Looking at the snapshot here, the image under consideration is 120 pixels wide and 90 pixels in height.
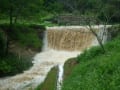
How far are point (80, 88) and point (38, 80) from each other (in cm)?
755

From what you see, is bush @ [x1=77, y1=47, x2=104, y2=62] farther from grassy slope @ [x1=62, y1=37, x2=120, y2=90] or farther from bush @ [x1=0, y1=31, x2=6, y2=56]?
bush @ [x1=0, y1=31, x2=6, y2=56]

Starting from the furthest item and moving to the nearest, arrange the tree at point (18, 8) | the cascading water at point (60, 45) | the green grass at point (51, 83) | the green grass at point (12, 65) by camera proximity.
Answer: the tree at point (18, 8)
the cascading water at point (60, 45)
the green grass at point (12, 65)
the green grass at point (51, 83)

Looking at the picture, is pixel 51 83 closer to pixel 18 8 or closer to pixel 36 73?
pixel 36 73

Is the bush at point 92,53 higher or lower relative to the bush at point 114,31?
higher

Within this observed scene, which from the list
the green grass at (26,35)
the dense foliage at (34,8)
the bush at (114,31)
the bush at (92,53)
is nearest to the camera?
the bush at (92,53)

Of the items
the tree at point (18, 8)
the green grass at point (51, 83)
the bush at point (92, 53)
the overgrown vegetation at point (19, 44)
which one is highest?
the tree at point (18, 8)

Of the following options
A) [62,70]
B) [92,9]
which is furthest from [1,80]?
[92,9]

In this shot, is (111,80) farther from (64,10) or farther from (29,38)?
(64,10)

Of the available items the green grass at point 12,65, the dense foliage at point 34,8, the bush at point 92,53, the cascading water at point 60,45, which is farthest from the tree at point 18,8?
the bush at point 92,53

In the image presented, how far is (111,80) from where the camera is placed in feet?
32.8

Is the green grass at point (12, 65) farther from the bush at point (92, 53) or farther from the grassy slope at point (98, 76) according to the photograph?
the grassy slope at point (98, 76)

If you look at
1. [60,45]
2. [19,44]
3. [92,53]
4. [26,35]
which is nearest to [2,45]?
[19,44]

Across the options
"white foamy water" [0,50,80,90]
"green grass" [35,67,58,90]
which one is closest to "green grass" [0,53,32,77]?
"white foamy water" [0,50,80,90]

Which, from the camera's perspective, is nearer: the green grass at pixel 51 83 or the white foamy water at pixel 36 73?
the green grass at pixel 51 83
